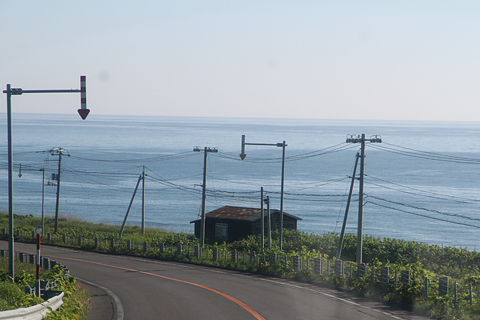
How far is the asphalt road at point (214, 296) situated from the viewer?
14281mm

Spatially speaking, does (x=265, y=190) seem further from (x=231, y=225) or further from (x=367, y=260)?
(x=367, y=260)

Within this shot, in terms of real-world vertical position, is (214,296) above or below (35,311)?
below

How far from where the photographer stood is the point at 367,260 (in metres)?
38.5

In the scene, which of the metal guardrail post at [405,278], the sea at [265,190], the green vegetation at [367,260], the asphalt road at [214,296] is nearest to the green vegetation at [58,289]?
the asphalt road at [214,296]

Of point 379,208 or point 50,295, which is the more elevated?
point 50,295

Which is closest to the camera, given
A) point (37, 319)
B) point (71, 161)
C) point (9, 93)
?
point (37, 319)

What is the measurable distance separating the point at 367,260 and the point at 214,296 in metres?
24.5

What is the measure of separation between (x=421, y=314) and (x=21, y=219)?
182 ft

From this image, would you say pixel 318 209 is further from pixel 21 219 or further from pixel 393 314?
pixel 393 314

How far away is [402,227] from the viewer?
76.0 metres

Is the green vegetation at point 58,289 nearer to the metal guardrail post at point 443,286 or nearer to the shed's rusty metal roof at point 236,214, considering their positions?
the metal guardrail post at point 443,286

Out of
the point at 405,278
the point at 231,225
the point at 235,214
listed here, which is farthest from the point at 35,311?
the point at 235,214

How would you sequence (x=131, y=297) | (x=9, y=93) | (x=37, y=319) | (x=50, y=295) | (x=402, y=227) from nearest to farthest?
(x=37, y=319), (x=50, y=295), (x=9, y=93), (x=131, y=297), (x=402, y=227)

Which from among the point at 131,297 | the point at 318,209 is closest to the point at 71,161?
the point at 318,209
